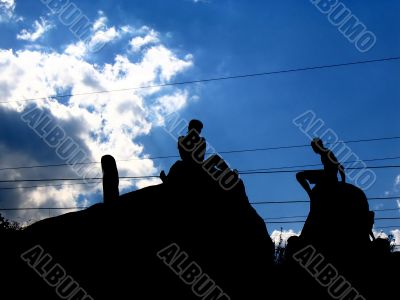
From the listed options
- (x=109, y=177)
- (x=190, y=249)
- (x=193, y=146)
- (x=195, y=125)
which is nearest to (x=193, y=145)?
(x=193, y=146)

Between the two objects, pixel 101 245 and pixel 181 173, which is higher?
pixel 181 173

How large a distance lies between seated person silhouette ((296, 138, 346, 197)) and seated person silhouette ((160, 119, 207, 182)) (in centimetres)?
183

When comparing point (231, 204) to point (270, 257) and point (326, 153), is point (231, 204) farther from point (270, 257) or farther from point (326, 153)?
point (326, 153)

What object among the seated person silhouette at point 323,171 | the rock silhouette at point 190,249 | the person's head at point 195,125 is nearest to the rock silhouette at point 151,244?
the rock silhouette at point 190,249

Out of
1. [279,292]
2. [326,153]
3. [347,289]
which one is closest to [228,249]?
[279,292]

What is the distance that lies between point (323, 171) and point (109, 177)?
150 inches

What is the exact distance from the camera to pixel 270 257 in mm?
6254

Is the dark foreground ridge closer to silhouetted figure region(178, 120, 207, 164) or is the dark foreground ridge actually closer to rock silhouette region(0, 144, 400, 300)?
rock silhouette region(0, 144, 400, 300)

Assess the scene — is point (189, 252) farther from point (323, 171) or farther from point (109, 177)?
point (323, 171)

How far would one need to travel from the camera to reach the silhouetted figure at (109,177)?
18.7 feet

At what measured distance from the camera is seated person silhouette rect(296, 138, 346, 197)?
6.84 meters

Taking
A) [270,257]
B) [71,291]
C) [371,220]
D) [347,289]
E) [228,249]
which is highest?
[371,220]

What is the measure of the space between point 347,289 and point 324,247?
Result: 738 mm

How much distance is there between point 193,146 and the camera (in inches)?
257
